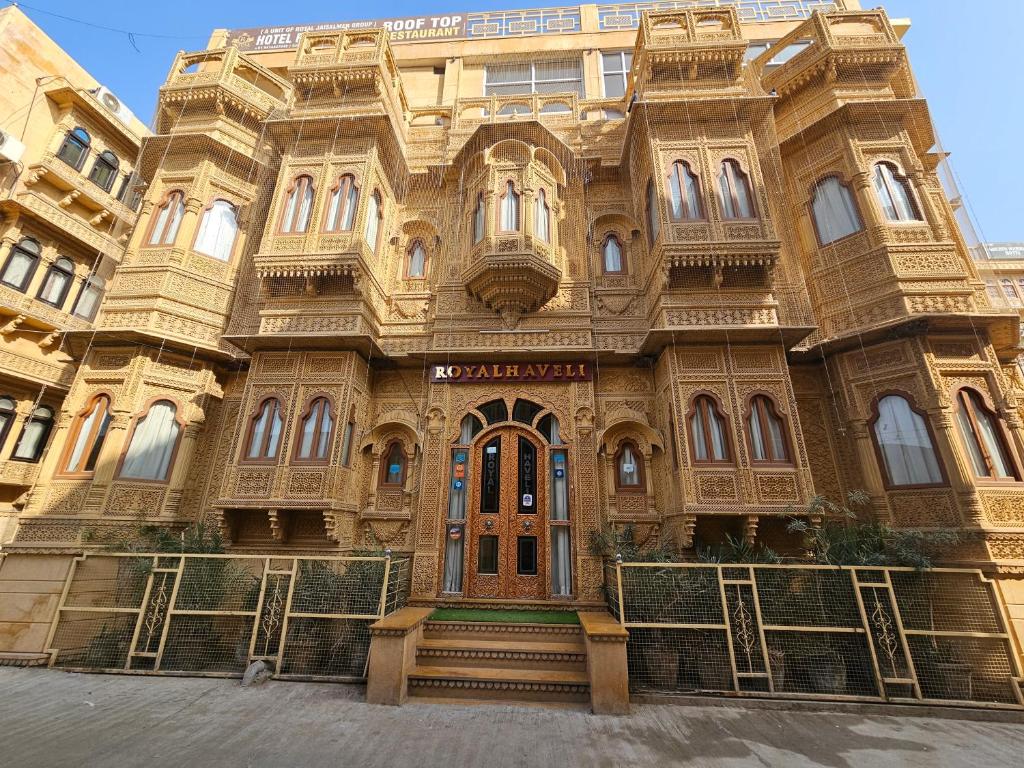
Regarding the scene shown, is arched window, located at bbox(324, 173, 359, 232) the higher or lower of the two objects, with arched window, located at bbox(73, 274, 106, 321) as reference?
higher

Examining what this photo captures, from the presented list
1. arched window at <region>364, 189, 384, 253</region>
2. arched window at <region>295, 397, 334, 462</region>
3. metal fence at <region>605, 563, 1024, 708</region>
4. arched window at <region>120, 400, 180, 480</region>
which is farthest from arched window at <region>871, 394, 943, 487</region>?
arched window at <region>120, 400, 180, 480</region>

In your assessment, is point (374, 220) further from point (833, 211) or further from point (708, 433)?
point (833, 211)

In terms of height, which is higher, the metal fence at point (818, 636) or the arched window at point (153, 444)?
the arched window at point (153, 444)

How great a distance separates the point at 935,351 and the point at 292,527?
1319 centimetres

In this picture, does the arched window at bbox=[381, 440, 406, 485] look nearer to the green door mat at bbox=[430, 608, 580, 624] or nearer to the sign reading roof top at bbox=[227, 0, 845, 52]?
the green door mat at bbox=[430, 608, 580, 624]

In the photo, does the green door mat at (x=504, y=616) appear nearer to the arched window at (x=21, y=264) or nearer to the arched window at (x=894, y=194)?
the arched window at (x=894, y=194)

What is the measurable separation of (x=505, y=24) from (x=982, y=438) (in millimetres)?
19274

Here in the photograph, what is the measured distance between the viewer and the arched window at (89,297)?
1204 cm

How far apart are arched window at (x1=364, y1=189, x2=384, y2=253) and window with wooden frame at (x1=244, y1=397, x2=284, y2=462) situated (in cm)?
441

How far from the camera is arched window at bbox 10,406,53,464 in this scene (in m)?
10.5

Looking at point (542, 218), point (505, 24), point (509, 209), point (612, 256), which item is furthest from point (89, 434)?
point (505, 24)

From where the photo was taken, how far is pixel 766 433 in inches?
344

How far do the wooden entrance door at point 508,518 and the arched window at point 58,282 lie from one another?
1177 centimetres

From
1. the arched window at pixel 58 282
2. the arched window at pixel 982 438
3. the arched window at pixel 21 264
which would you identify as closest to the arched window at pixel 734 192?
the arched window at pixel 982 438
